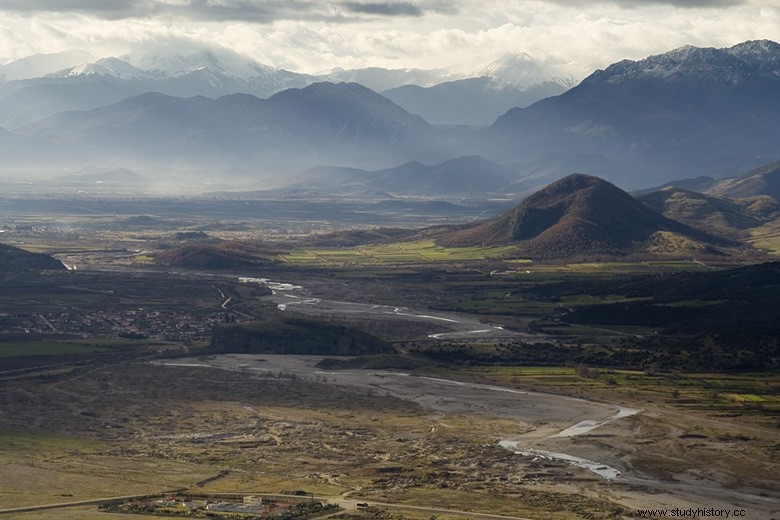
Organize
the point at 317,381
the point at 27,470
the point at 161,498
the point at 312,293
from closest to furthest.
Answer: the point at 161,498 < the point at 27,470 < the point at 317,381 < the point at 312,293

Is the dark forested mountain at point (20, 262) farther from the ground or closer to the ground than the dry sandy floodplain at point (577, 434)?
farther from the ground

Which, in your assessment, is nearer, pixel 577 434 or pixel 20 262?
pixel 577 434

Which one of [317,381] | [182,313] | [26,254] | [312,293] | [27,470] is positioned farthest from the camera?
[26,254]

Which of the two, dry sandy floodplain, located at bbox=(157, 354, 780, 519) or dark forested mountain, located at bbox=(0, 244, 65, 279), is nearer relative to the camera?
dry sandy floodplain, located at bbox=(157, 354, 780, 519)

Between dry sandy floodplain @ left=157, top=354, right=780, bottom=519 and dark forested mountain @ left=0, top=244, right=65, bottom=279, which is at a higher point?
dark forested mountain @ left=0, top=244, right=65, bottom=279

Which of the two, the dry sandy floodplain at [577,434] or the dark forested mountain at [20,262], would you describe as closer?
the dry sandy floodplain at [577,434]

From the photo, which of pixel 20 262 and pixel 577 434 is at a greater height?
pixel 20 262

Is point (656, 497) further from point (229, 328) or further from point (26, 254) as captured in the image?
point (26, 254)

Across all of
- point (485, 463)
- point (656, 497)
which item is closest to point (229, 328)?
point (485, 463)
